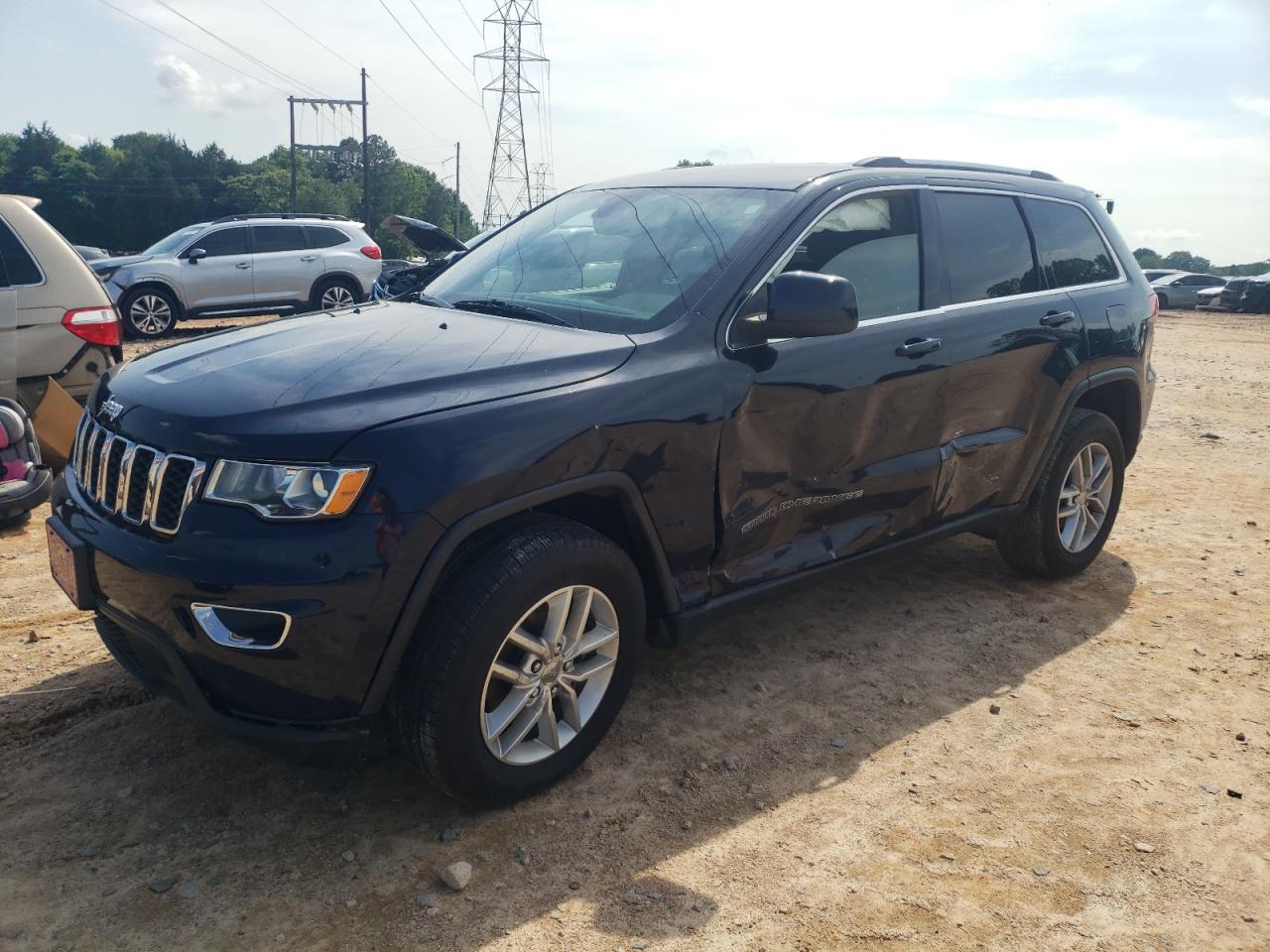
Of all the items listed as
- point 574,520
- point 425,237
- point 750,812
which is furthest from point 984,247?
point 425,237

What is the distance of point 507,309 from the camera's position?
3543 millimetres

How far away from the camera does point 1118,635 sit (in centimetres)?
444

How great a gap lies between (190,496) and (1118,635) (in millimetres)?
3794

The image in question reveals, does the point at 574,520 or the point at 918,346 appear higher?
the point at 918,346

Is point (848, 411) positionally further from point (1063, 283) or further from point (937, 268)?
point (1063, 283)

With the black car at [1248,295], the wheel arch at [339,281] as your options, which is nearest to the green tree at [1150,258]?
the black car at [1248,295]

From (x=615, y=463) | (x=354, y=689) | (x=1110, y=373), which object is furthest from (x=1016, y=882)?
(x=1110, y=373)

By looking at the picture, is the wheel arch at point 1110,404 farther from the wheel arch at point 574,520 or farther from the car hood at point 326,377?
the car hood at point 326,377

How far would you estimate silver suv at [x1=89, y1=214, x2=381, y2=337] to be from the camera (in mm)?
14242

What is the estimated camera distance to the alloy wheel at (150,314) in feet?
46.5

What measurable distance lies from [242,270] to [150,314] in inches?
57.5

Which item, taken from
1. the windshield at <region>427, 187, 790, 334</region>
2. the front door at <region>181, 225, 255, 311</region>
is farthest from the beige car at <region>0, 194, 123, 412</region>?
the front door at <region>181, 225, 255, 311</region>

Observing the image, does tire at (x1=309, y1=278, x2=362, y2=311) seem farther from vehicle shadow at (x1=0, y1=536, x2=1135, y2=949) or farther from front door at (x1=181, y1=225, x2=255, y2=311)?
vehicle shadow at (x1=0, y1=536, x2=1135, y2=949)

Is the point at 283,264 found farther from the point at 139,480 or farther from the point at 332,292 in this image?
the point at 139,480
